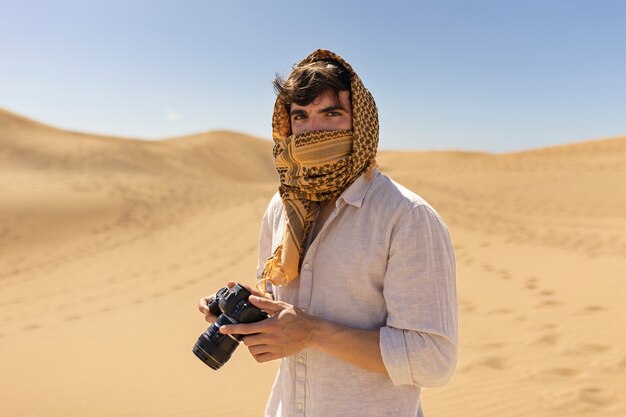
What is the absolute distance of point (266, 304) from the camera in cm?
144

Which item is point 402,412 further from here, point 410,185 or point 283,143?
point 410,185

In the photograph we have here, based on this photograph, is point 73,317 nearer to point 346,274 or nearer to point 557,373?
point 557,373

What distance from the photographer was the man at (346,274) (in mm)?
1391

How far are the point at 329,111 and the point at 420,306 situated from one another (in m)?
0.67

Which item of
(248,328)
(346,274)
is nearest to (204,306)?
(248,328)

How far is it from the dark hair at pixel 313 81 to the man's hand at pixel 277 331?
652 millimetres

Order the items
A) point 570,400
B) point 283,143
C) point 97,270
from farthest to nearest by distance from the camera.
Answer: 1. point 97,270
2. point 570,400
3. point 283,143

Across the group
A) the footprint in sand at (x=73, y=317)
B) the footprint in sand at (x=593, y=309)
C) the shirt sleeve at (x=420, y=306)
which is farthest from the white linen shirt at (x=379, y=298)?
the footprint in sand at (x=73, y=317)

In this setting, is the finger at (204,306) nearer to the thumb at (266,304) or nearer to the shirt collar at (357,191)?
the thumb at (266,304)

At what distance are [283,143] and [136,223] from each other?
12682mm

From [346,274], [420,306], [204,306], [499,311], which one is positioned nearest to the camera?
[420,306]

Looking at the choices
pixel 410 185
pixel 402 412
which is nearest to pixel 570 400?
pixel 402 412

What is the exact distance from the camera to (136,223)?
532 inches

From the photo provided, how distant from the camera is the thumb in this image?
4.68 ft
